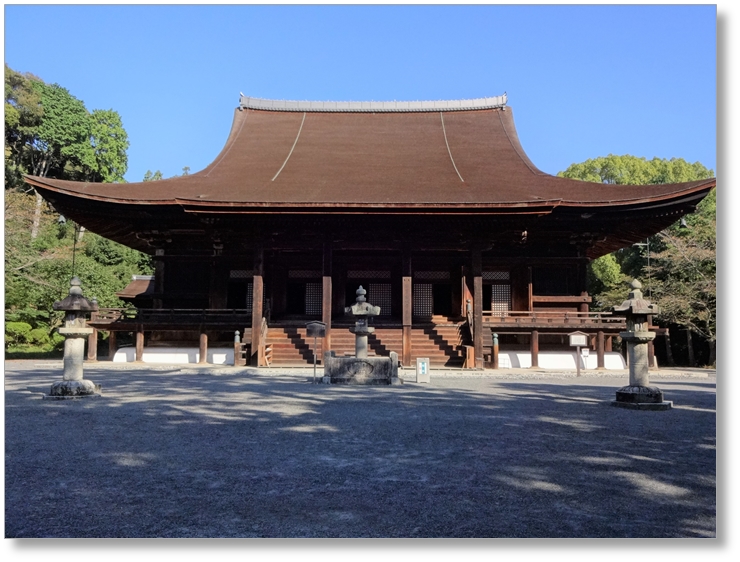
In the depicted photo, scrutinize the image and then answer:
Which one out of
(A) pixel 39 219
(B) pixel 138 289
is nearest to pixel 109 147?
(A) pixel 39 219

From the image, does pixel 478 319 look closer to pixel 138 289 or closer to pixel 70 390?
pixel 70 390

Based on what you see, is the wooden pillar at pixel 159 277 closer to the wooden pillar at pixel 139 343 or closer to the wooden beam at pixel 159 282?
the wooden beam at pixel 159 282

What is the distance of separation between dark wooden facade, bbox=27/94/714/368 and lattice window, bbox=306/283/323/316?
1.5 inches

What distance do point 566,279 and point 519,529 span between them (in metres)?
16.4

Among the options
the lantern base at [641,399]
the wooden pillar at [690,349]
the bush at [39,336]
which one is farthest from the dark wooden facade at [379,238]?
the lantern base at [641,399]

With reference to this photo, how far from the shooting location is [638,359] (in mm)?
8430

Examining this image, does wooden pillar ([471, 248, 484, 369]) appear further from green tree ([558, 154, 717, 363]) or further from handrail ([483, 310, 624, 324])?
green tree ([558, 154, 717, 363])

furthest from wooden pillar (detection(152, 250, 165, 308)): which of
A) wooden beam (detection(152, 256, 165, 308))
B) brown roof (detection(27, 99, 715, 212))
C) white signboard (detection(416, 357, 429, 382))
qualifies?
white signboard (detection(416, 357, 429, 382))

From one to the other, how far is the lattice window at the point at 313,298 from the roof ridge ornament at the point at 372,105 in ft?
30.0

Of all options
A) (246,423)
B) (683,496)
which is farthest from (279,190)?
(683,496)

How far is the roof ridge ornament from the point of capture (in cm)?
2433

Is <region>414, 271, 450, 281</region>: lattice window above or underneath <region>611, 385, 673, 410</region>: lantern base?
above

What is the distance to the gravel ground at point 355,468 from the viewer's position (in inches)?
137

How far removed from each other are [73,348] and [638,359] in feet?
28.9
